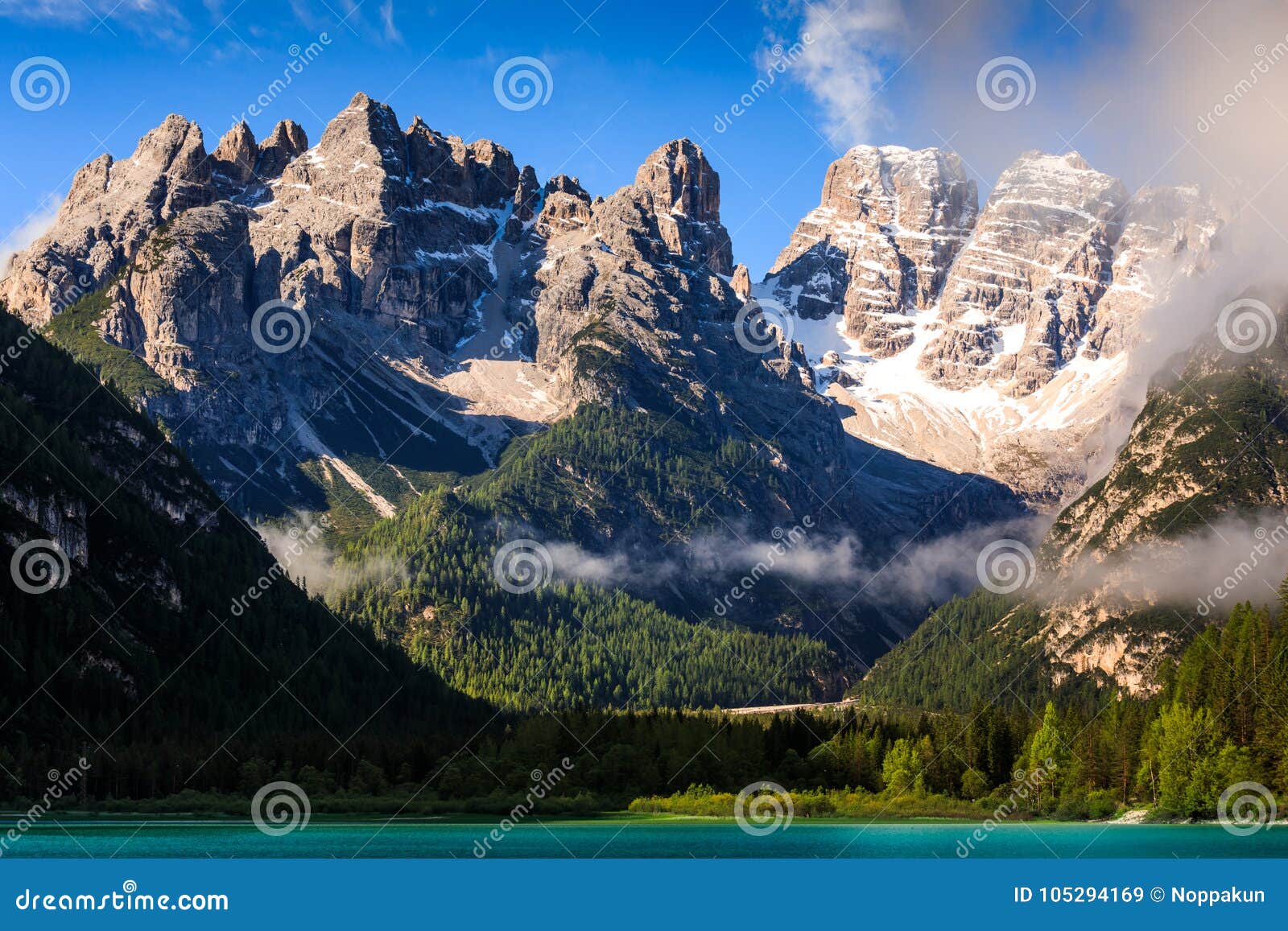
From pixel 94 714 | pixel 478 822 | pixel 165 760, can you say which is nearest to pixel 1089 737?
pixel 478 822

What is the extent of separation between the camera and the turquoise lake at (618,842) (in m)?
131

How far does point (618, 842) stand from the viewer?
490ft

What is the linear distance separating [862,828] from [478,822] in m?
44.1

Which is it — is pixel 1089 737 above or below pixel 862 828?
above

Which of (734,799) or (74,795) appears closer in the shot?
(74,795)

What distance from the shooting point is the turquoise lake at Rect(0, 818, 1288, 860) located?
431ft

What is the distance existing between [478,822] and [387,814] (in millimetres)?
12002
